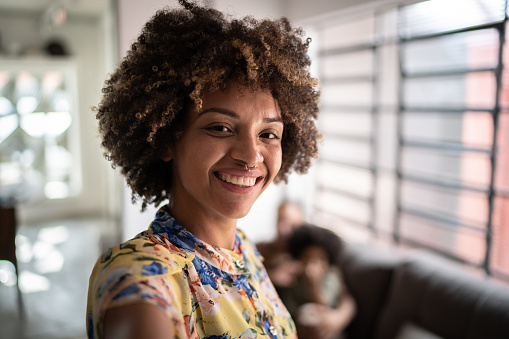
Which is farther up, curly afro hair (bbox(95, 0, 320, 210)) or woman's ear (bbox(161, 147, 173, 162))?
curly afro hair (bbox(95, 0, 320, 210))

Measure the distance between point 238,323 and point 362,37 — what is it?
2.81 m

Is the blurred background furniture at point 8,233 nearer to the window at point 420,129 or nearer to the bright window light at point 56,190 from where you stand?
the window at point 420,129

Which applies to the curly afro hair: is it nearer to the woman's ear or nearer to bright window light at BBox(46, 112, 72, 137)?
the woman's ear

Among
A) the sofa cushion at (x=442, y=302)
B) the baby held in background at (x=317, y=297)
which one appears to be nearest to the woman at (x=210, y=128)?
the sofa cushion at (x=442, y=302)

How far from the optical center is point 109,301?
1.89ft

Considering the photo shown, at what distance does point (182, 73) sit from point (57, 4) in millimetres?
5352

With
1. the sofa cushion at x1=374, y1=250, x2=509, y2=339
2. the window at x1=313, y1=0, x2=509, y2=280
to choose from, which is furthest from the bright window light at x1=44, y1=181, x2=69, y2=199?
the sofa cushion at x1=374, y1=250, x2=509, y2=339

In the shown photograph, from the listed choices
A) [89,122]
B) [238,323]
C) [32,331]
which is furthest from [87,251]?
[238,323]

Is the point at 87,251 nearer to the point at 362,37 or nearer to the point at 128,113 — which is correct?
the point at 362,37

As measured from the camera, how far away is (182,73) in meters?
0.84

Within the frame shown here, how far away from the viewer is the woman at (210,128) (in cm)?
82

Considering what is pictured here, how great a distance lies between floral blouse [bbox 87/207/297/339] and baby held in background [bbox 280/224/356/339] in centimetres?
140

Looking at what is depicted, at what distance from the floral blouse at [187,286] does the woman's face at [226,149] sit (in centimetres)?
10

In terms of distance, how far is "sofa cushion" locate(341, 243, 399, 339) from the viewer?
240 cm
